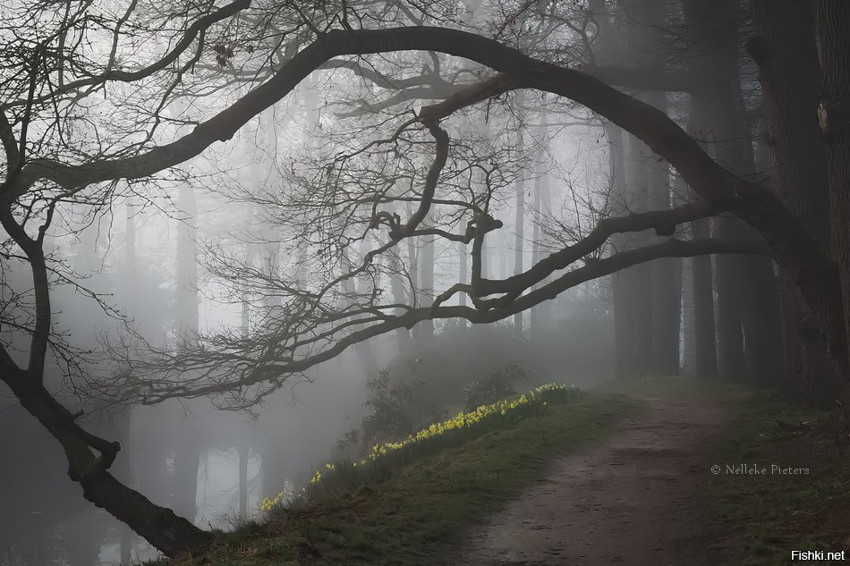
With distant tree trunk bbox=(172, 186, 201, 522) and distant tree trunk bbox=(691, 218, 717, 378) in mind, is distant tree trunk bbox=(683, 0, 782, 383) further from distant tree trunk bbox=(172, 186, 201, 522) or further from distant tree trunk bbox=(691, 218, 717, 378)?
distant tree trunk bbox=(172, 186, 201, 522)

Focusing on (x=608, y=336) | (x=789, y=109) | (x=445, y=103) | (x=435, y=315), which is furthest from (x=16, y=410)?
(x=608, y=336)

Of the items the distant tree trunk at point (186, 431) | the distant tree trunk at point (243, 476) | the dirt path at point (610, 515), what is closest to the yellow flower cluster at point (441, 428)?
the dirt path at point (610, 515)

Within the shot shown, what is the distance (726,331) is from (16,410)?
20182 millimetres

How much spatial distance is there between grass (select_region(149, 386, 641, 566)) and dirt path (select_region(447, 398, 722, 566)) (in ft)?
1.00

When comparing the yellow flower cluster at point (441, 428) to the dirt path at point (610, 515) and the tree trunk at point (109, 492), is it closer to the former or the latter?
the dirt path at point (610, 515)

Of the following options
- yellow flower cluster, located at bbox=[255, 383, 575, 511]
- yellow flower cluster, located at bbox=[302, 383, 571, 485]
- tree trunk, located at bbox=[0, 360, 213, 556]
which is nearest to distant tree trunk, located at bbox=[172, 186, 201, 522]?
tree trunk, located at bbox=[0, 360, 213, 556]

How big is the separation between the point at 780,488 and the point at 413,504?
12.2ft

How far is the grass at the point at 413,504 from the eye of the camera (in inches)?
212

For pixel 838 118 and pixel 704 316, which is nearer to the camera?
pixel 838 118

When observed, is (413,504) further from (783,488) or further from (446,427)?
(446,427)

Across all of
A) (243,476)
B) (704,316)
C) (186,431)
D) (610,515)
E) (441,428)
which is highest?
(704,316)

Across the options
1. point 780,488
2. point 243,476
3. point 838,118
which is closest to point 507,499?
point 780,488

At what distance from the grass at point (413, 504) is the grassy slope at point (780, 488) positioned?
2152mm

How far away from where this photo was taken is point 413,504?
6902 mm
